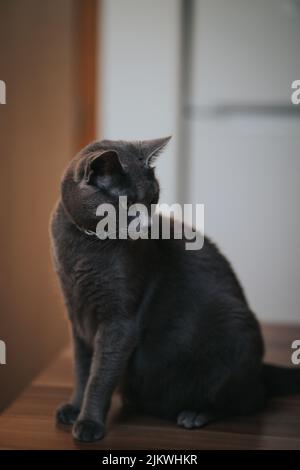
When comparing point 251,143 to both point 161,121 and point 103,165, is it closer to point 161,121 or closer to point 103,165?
point 161,121

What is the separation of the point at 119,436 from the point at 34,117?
0.68 metres

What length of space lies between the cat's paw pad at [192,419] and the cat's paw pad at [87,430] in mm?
139

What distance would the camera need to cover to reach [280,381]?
1.13m

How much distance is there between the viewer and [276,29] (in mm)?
1567

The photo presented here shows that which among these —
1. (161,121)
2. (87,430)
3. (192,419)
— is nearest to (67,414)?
(87,430)

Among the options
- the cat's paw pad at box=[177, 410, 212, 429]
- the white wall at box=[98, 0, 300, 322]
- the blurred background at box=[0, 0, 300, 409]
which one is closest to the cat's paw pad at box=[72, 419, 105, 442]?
the cat's paw pad at box=[177, 410, 212, 429]

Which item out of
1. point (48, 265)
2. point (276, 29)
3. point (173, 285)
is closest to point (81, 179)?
point (173, 285)

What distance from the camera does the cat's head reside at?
2.77 ft

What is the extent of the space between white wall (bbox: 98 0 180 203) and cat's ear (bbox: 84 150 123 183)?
0.65m

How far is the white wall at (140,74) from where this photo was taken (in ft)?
5.01

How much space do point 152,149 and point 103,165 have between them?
106mm

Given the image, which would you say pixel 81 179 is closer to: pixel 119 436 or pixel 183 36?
pixel 119 436

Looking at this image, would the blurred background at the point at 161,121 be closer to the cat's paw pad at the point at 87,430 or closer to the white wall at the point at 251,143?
the white wall at the point at 251,143

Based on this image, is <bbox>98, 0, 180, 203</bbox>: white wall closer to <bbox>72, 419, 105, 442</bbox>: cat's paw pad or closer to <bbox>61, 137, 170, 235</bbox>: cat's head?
<bbox>61, 137, 170, 235</bbox>: cat's head
